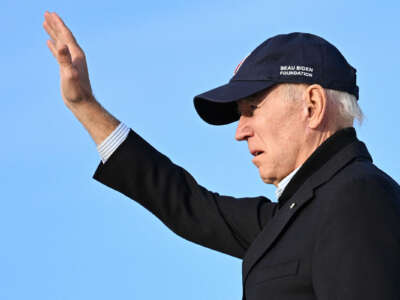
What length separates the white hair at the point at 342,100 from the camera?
16.0ft

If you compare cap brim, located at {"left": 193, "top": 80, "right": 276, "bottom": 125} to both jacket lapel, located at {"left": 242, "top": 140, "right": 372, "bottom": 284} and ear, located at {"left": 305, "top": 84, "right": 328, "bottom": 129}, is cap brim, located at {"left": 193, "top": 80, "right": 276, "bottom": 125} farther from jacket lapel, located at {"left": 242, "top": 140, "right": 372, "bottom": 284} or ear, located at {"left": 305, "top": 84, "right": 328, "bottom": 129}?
jacket lapel, located at {"left": 242, "top": 140, "right": 372, "bottom": 284}

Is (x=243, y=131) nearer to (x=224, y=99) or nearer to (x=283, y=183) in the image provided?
Answer: (x=224, y=99)

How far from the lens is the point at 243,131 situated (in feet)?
16.7

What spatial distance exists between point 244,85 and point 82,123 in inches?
55.8

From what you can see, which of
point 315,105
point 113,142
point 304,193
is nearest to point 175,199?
point 113,142

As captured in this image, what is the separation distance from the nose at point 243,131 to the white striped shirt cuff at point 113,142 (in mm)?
1237

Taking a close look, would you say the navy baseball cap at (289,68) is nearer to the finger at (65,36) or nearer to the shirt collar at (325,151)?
the shirt collar at (325,151)

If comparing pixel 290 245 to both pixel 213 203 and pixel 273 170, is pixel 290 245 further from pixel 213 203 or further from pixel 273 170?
pixel 213 203

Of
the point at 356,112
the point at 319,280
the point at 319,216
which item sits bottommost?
the point at 319,280

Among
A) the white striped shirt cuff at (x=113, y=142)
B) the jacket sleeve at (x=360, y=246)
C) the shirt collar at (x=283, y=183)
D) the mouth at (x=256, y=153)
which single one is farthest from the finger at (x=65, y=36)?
the jacket sleeve at (x=360, y=246)

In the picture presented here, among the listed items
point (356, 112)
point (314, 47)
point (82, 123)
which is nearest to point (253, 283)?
point (356, 112)

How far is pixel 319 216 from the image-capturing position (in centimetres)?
450

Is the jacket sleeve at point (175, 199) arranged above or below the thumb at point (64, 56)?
below

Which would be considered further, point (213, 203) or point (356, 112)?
point (213, 203)
